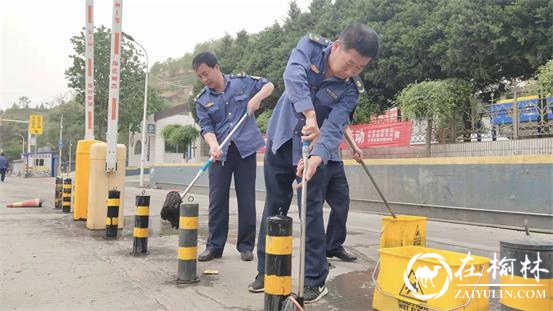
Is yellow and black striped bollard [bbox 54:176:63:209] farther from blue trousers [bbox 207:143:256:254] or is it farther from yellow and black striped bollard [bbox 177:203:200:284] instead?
yellow and black striped bollard [bbox 177:203:200:284]

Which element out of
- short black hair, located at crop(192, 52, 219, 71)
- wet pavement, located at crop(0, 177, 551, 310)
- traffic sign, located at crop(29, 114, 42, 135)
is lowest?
wet pavement, located at crop(0, 177, 551, 310)

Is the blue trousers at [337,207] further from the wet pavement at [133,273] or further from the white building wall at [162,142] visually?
the white building wall at [162,142]

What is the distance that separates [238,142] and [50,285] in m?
1.96

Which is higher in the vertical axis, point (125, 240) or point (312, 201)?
point (312, 201)

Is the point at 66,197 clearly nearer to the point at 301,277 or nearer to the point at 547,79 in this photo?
the point at 301,277

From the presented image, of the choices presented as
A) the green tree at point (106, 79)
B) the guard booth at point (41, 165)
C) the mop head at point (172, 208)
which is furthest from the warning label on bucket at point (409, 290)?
the guard booth at point (41, 165)

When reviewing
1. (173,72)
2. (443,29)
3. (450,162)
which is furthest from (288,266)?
(173,72)

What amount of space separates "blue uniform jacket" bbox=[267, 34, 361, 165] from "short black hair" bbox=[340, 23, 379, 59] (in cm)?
29

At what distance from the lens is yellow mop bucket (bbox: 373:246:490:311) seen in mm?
2500

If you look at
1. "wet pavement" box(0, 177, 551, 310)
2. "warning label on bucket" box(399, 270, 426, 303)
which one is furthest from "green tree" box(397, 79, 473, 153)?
"warning label on bucket" box(399, 270, 426, 303)

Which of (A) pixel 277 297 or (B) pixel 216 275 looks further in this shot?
(B) pixel 216 275

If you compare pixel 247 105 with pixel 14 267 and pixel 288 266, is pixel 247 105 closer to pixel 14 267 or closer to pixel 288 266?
pixel 288 266

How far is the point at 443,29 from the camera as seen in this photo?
11.3m

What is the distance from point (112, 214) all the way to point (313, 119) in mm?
3675
